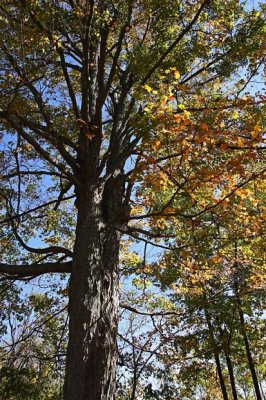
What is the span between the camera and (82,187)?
505cm

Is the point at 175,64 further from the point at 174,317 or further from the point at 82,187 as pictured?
the point at 174,317

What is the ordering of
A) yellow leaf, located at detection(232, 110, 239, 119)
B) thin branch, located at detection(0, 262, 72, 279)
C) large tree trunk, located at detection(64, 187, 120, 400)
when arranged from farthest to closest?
yellow leaf, located at detection(232, 110, 239, 119) → thin branch, located at detection(0, 262, 72, 279) → large tree trunk, located at detection(64, 187, 120, 400)

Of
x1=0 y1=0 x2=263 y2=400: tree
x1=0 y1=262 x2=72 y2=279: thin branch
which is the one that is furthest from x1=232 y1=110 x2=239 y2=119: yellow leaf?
x1=0 y1=262 x2=72 y2=279: thin branch

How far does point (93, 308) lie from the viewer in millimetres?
3908

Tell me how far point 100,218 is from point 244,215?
2601mm

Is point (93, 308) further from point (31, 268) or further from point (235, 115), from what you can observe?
point (235, 115)

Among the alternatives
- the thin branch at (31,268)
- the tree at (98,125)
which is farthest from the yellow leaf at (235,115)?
the thin branch at (31,268)

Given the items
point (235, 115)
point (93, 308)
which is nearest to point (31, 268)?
point (93, 308)

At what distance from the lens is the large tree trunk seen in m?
3.53

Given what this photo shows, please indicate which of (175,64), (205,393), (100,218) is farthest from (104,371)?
(205,393)

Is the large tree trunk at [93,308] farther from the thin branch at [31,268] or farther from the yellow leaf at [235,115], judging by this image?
the yellow leaf at [235,115]

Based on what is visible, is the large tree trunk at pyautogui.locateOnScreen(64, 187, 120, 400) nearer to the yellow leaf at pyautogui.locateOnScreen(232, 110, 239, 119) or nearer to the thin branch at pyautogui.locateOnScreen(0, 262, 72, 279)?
the thin branch at pyautogui.locateOnScreen(0, 262, 72, 279)

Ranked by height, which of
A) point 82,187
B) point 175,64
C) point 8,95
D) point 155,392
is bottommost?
point 155,392

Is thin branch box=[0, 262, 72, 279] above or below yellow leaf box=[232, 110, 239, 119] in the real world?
below
